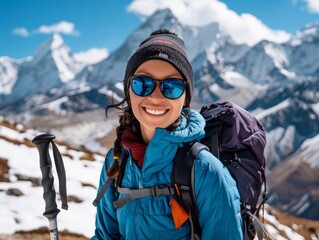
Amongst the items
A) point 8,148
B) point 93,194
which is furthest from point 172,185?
point 8,148

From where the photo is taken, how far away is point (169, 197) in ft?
15.4

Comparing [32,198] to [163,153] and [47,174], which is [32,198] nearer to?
[47,174]

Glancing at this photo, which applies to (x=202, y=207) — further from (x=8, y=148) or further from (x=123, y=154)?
(x=8, y=148)

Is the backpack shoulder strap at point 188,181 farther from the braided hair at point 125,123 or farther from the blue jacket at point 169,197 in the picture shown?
the braided hair at point 125,123

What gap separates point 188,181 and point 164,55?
149 centimetres

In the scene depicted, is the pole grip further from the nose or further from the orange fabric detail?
the orange fabric detail

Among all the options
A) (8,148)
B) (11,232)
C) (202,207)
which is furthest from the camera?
(8,148)

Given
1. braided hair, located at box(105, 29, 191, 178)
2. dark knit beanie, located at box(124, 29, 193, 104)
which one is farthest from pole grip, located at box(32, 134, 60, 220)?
dark knit beanie, located at box(124, 29, 193, 104)

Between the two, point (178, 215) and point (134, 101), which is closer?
point (178, 215)

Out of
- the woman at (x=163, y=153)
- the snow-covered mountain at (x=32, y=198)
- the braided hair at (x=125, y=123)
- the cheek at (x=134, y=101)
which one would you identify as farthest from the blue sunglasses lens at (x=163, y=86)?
the snow-covered mountain at (x=32, y=198)

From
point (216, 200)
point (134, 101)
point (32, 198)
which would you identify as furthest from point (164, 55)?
point (32, 198)

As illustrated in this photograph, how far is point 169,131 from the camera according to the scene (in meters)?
4.85

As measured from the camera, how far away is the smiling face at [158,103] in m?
4.93

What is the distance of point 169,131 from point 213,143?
642 millimetres
